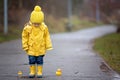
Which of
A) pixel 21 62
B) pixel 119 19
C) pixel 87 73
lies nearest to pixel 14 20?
pixel 119 19

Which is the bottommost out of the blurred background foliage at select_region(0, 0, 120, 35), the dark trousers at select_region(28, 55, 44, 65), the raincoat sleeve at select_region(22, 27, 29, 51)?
the blurred background foliage at select_region(0, 0, 120, 35)

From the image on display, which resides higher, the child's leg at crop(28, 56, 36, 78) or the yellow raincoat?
the yellow raincoat

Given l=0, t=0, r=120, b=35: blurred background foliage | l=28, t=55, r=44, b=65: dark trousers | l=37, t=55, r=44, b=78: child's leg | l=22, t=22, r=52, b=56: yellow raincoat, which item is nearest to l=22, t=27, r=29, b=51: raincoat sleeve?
l=22, t=22, r=52, b=56: yellow raincoat

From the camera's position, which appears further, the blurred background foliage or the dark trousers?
the blurred background foliage

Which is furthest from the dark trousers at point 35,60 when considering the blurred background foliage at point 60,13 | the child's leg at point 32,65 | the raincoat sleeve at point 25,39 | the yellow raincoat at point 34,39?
the blurred background foliage at point 60,13

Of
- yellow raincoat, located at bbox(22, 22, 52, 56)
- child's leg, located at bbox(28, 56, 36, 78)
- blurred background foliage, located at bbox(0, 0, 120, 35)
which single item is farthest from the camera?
blurred background foliage, located at bbox(0, 0, 120, 35)

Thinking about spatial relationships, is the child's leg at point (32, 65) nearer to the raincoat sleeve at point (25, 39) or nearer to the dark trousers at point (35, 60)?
the dark trousers at point (35, 60)

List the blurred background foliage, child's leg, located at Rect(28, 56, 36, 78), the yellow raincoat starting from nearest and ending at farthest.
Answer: the yellow raincoat
child's leg, located at Rect(28, 56, 36, 78)
the blurred background foliage

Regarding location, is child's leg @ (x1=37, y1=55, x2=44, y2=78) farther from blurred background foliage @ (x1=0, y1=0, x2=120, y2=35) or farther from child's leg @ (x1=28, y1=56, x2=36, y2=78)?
blurred background foliage @ (x1=0, y1=0, x2=120, y2=35)

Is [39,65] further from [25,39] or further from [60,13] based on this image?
[60,13]

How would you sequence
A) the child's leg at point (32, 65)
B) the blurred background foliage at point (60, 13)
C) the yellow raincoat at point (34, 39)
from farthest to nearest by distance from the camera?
the blurred background foliage at point (60, 13) → the child's leg at point (32, 65) → the yellow raincoat at point (34, 39)

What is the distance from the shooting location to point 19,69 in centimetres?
1308

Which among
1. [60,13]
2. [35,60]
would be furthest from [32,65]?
[60,13]

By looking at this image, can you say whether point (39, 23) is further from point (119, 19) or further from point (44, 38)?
point (119, 19)
